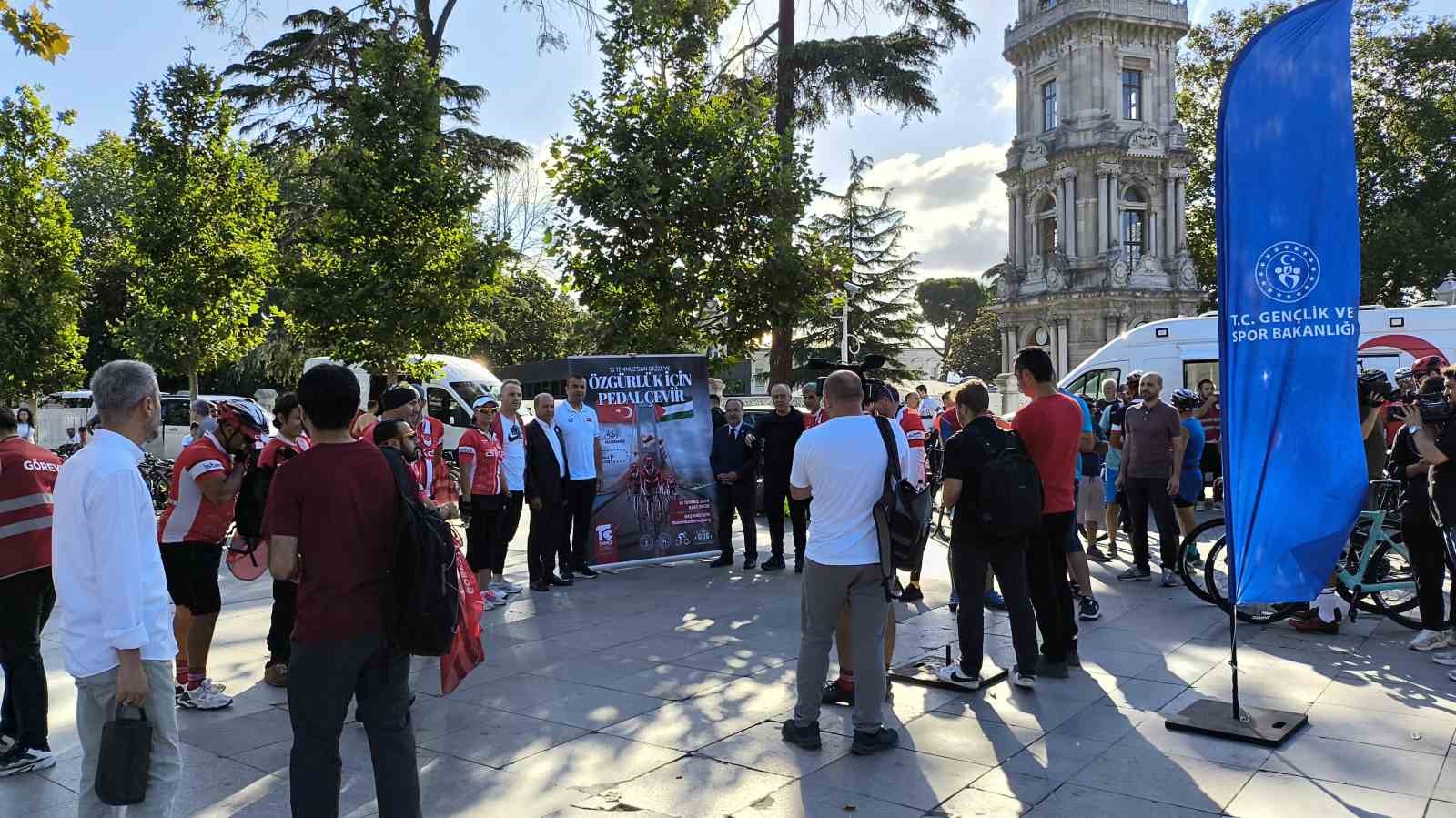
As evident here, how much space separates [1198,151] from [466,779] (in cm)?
5694

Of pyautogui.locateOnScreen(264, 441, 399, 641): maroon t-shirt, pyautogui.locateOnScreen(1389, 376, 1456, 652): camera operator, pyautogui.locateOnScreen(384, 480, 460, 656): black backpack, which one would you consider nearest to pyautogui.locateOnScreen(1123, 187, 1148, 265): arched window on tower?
pyautogui.locateOnScreen(1389, 376, 1456, 652): camera operator

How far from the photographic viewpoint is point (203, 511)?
551 cm

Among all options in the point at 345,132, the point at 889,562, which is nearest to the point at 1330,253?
the point at 889,562

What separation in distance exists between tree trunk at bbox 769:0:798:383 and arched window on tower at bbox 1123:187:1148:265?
40.5 meters

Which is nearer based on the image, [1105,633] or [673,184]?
[1105,633]

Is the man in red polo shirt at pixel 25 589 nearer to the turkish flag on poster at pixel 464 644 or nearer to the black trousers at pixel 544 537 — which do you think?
the turkish flag on poster at pixel 464 644

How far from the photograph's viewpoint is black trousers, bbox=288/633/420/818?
10.8ft

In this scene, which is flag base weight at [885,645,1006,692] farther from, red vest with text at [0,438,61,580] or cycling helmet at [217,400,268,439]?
red vest with text at [0,438,61,580]

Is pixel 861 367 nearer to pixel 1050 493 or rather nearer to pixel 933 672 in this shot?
pixel 1050 493

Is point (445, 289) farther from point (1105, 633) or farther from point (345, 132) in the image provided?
point (1105, 633)

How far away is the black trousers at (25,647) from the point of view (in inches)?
178

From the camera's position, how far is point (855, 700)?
484cm

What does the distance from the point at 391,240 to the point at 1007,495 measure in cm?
1146

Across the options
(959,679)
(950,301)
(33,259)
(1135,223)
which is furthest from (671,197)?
(950,301)
